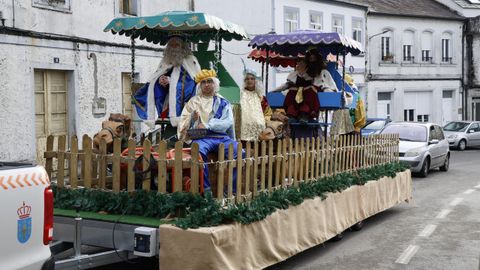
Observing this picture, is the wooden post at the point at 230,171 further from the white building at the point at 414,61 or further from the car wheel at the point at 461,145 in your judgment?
the white building at the point at 414,61

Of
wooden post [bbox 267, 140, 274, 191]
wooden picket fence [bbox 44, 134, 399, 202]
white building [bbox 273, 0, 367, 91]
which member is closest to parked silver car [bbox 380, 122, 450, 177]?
white building [bbox 273, 0, 367, 91]

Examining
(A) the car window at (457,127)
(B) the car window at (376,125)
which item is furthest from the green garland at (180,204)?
(A) the car window at (457,127)

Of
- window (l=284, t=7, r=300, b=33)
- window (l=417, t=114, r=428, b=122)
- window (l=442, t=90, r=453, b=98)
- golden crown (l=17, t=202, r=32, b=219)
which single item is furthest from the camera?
window (l=442, t=90, r=453, b=98)

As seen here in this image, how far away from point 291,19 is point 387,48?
10.1m

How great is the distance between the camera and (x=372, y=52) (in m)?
35.3

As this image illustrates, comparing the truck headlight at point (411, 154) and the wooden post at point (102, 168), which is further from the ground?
the wooden post at point (102, 168)

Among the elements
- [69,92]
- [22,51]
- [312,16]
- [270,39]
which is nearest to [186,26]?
[270,39]

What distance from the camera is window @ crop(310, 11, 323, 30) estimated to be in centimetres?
2943

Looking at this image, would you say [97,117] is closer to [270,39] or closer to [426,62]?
[270,39]

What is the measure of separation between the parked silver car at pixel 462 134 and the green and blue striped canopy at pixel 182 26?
2328 centimetres

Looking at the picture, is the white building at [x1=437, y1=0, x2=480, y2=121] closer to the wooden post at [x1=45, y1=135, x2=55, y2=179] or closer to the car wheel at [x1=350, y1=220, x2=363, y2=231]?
the car wheel at [x1=350, y1=220, x2=363, y2=231]

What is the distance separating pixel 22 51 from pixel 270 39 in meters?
6.49

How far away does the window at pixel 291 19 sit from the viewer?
91.2 feet

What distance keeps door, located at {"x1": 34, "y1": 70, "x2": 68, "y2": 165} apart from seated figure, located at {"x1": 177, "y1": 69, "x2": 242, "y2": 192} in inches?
326
